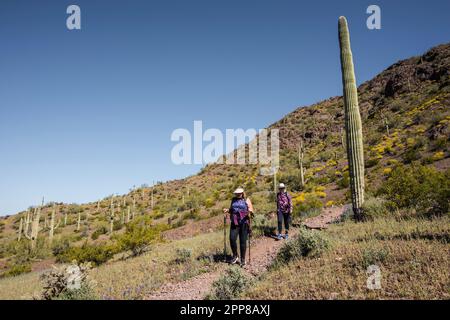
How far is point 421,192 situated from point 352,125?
3083 millimetres

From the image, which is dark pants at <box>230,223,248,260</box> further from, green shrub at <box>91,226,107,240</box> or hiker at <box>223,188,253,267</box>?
green shrub at <box>91,226,107,240</box>

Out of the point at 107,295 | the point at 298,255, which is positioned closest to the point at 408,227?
the point at 298,255

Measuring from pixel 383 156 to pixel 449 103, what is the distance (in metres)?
10.4

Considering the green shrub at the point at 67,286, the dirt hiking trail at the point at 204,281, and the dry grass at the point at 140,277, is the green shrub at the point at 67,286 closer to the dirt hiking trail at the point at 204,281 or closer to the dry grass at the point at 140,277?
the dry grass at the point at 140,277

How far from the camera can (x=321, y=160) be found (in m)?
32.3

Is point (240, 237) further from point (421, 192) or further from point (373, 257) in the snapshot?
point (421, 192)

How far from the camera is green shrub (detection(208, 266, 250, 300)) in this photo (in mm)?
4659

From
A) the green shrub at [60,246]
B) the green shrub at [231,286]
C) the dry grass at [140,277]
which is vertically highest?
the green shrub at [231,286]

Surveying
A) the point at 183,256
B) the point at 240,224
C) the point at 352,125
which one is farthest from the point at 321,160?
the point at 240,224

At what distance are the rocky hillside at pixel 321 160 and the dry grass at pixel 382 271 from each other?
925cm

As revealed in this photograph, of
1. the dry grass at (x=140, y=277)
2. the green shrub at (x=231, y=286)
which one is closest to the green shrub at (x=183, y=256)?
the dry grass at (x=140, y=277)

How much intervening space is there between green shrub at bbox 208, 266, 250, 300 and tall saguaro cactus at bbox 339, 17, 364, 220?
20.5ft

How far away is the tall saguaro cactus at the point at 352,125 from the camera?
32.4 feet
